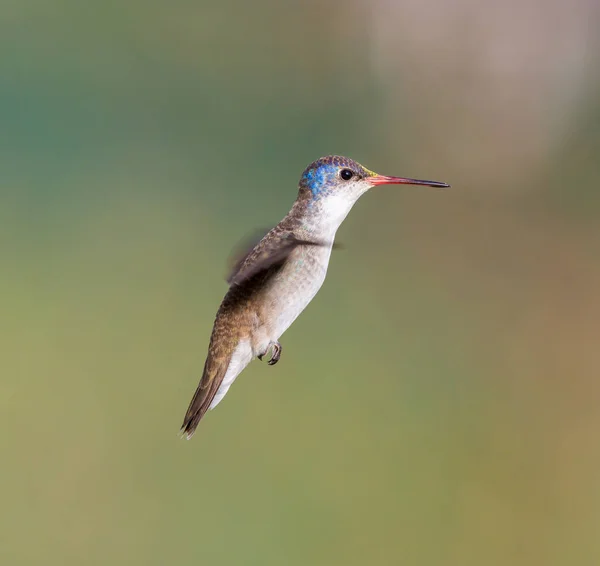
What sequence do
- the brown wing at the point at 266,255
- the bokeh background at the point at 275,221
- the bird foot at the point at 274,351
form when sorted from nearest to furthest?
the brown wing at the point at 266,255 → the bird foot at the point at 274,351 → the bokeh background at the point at 275,221

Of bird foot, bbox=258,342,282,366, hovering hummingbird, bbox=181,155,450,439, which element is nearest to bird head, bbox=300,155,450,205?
hovering hummingbird, bbox=181,155,450,439

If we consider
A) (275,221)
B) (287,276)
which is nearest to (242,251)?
(287,276)

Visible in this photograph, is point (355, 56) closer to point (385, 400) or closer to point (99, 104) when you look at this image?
point (99, 104)

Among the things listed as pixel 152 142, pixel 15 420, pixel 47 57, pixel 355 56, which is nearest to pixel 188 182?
pixel 152 142

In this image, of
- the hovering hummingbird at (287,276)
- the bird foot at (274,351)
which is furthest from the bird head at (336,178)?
the bird foot at (274,351)

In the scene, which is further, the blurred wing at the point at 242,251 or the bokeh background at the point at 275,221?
the bokeh background at the point at 275,221

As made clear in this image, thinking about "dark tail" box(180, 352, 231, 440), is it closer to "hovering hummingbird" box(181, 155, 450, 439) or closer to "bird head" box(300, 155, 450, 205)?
"hovering hummingbird" box(181, 155, 450, 439)

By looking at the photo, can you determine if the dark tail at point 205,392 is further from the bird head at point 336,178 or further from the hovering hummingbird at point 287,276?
the bird head at point 336,178

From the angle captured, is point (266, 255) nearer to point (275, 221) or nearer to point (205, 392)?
point (205, 392)
